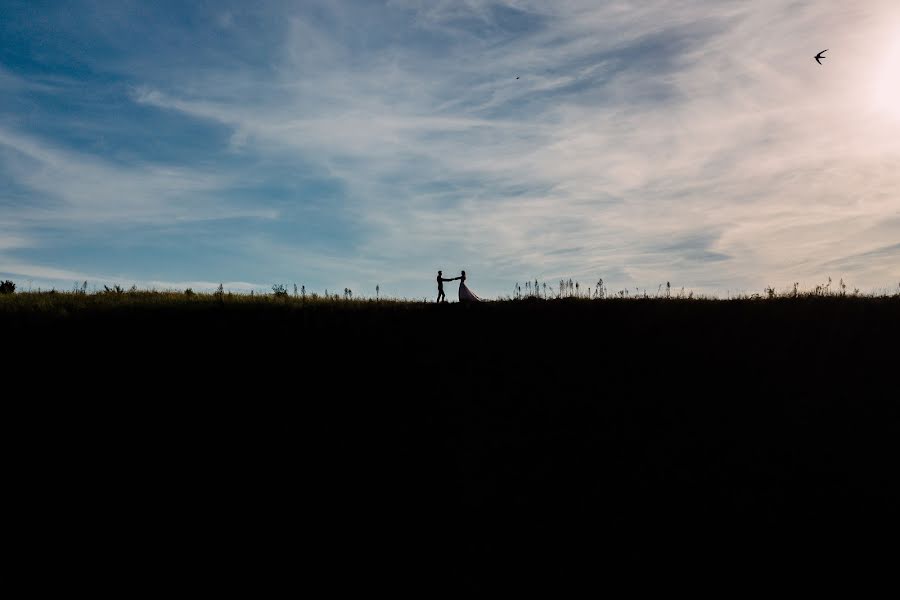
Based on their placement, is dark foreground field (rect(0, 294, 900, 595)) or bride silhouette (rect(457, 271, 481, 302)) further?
bride silhouette (rect(457, 271, 481, 302))

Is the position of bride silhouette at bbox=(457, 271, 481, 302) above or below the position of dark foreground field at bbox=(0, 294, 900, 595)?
above

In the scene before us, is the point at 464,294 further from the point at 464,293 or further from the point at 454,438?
the point at 454,438

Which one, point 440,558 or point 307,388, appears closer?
point 440,558

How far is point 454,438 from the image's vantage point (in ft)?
41.4

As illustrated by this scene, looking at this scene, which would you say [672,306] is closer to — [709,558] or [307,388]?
[709,558]

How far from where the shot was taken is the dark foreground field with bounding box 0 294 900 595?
32.7 feet

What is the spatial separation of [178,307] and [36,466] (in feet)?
21.0

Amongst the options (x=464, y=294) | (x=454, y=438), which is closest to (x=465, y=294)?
(x=464, y=294)

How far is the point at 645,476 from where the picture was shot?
11609mm

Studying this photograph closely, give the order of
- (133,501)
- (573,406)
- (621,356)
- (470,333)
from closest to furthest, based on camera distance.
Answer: (133,501) < (573,406) < (621,356) < (470,333)

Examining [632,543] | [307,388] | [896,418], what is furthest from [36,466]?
[896,418]

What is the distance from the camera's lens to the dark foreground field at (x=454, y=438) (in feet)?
32.7

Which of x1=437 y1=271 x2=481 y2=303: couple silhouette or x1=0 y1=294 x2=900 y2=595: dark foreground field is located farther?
x1=437 y1=271 x2=481 y2=303: couple silhouette

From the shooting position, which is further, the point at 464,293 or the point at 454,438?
the point at 464,293
